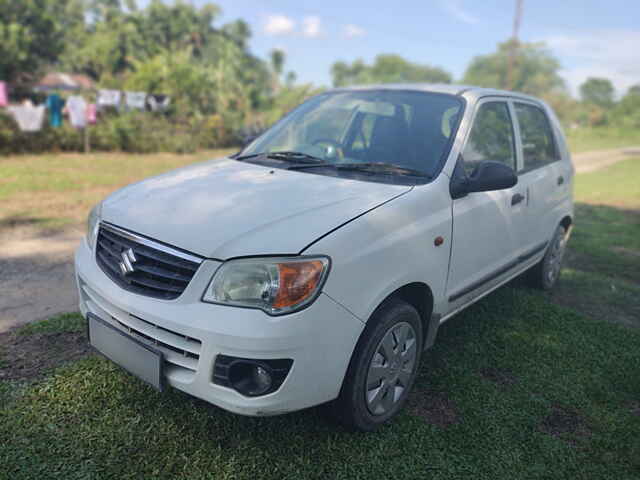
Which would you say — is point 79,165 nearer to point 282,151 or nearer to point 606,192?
point 282,151

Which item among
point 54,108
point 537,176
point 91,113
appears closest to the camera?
point 537,176

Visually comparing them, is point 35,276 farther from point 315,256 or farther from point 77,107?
point 77,107

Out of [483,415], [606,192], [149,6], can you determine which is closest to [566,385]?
[483,415]

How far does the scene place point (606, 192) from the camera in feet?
40.7

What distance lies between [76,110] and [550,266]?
1355 cm

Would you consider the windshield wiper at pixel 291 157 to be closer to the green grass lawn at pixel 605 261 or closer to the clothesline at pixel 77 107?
the green grass lawn at pixel 605 261

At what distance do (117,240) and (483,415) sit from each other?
2.13 m

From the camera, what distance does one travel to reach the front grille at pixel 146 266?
2.13m

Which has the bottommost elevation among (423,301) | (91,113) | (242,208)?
(423,301)

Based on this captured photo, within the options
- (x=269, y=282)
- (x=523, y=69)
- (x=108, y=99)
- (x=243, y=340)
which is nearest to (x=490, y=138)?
(x=269, y=282)

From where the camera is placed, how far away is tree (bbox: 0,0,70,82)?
24.8 m

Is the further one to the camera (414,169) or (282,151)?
(282,151)

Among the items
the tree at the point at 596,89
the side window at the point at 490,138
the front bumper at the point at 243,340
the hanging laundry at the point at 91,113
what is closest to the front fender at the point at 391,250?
the front bumper at the point at 243,340

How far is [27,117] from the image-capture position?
1288 cm
